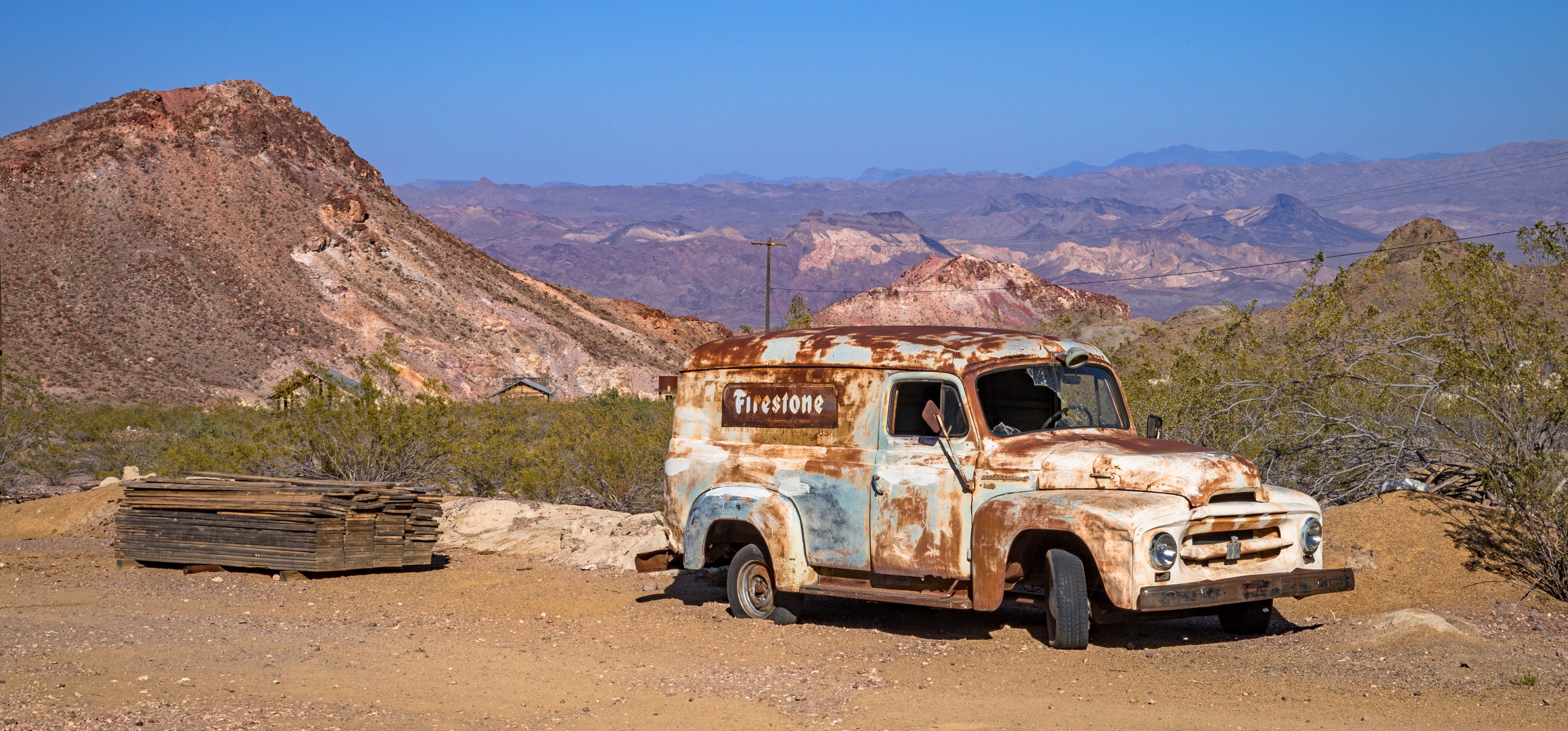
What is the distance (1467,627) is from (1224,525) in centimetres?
194

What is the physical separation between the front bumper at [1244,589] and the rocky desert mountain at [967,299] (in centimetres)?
9916

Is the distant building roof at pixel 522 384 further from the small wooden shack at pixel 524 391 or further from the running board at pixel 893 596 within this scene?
the running board at pixel 893 596

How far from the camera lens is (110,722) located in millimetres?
6215

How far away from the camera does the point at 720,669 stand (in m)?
7.83

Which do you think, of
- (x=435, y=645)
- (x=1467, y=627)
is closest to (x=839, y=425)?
(x=435, y=645)

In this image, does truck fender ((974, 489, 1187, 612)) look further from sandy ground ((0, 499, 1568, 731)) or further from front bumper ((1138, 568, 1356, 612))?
sandy ground ((0, 499, 1568, 731))

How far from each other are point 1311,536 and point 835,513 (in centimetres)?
319

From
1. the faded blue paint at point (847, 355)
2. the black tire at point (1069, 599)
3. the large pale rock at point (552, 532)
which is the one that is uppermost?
the faded blue paint at point (847, 355)

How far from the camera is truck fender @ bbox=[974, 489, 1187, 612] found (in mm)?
7363

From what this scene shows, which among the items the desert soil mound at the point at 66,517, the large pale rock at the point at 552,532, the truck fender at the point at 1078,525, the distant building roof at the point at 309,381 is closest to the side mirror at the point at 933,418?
the truck fender at the point at 1078,525

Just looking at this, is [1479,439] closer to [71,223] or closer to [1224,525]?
[1224,525]

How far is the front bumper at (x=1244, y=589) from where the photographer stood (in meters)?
7.23

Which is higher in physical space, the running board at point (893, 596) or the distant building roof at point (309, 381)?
the distant building roof at point (309, 381)

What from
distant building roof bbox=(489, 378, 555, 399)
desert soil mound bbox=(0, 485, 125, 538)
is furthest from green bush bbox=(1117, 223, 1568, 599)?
distant building roof bbox=(489, 378, 555, 399)
